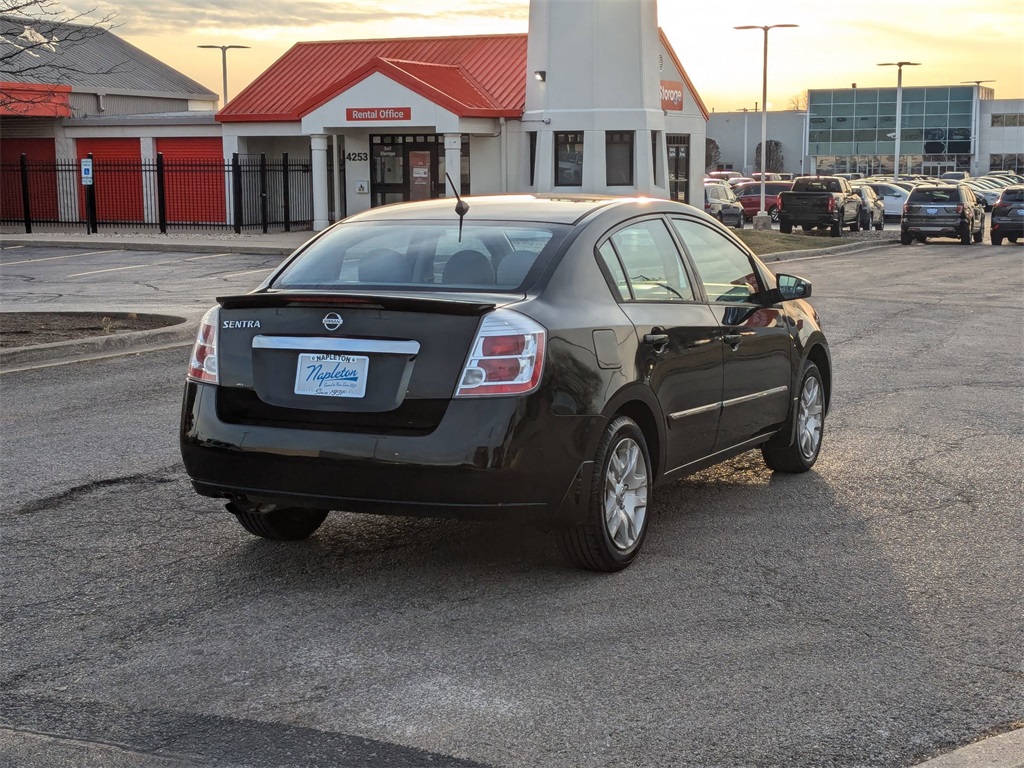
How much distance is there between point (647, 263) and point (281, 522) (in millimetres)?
2105

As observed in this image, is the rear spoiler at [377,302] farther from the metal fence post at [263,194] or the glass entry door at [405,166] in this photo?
the glass entry door at [405,166]

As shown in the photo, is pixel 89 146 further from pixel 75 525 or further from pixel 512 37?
pixel 75 525

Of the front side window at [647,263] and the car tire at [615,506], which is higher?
the front side window at [647,263]

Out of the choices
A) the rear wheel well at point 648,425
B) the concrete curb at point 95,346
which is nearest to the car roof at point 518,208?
the rear wheel well at point 648,425

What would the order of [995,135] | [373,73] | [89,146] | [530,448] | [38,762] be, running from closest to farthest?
[38,762], [530,448], [373,73], [89,146], [995,135]

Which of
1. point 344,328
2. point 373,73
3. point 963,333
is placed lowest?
point 963,333

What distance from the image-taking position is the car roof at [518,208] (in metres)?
6.13

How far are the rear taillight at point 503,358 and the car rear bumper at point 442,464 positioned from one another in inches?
2.1

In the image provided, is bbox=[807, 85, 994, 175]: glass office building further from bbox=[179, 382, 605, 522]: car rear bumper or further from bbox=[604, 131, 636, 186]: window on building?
bbox=[179, 382, 605, 522]: car rear bumper

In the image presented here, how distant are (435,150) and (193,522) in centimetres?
3480

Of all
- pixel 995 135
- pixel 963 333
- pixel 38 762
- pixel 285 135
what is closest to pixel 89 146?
pixel 285 135

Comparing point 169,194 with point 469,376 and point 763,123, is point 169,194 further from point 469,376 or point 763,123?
point 469,376

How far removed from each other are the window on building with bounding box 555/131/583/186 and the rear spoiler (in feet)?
116

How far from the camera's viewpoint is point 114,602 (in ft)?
17.4
